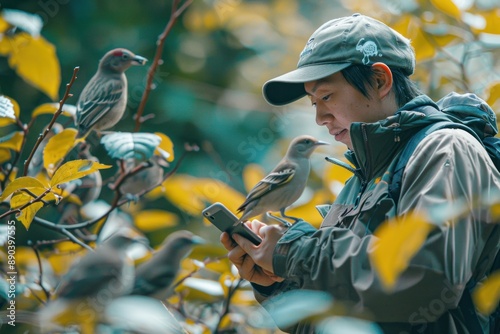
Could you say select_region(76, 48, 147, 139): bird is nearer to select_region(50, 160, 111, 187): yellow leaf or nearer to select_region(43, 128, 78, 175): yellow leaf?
select_region(43, 128, 78, 175): yellow leaf

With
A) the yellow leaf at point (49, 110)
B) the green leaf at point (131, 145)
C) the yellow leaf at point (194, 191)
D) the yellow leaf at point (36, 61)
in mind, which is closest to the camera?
the green leaf at point (131, 145)

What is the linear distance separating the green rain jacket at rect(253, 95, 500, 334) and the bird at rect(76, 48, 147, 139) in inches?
56.1

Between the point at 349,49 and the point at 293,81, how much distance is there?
24cm

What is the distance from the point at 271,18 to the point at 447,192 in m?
7.36

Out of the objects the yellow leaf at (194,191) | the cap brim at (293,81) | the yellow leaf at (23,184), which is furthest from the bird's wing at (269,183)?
the yellow leaf at (23,184)

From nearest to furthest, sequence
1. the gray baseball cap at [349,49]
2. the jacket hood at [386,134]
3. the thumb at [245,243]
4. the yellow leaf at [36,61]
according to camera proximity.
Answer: the jacket hood at [386,134] → the thumb at [245,243] → the gray baseball cap at [349,49] → the yellow leaf at [36,61]

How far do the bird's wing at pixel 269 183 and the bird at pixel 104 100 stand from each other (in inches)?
32.8

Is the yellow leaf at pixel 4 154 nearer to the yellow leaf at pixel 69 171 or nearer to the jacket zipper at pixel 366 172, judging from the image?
the yellow leaf at pixel 69 171

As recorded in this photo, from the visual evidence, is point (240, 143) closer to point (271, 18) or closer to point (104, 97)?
point (271, 18)

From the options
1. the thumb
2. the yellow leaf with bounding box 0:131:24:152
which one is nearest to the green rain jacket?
the thumb

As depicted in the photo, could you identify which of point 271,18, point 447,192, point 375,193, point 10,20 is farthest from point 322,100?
point 271,18

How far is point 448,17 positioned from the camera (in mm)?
4566

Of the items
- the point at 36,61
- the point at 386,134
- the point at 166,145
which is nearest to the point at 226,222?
the point at 386,134

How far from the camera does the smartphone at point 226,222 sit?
2.69 metres
